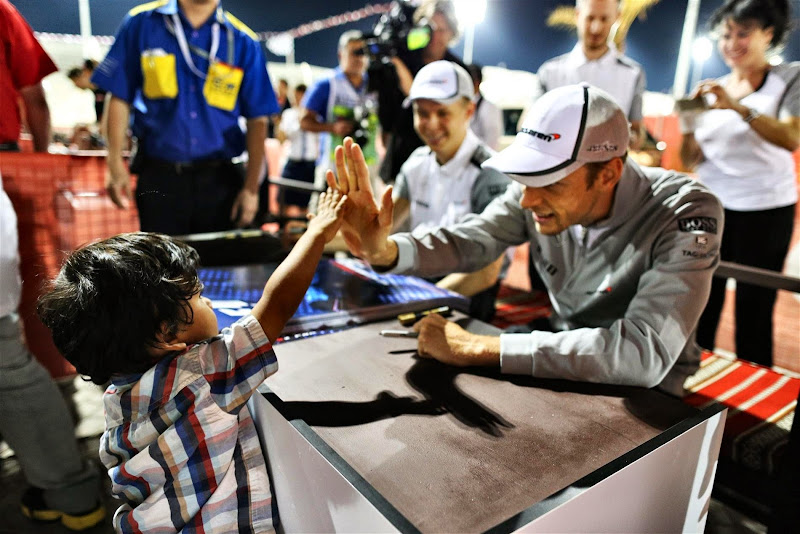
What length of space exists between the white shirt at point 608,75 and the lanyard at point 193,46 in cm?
145

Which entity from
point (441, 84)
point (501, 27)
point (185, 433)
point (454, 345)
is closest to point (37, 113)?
point (441, 84)

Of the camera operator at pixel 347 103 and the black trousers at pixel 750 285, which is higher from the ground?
the camera operator at pixel 347 103

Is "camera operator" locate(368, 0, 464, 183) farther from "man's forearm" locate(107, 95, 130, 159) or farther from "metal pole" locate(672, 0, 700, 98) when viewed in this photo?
"metal pole" locate(672, 0, 700, 98)

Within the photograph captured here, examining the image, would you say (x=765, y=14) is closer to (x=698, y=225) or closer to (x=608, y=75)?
(x=608, y=75)

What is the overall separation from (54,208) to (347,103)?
1.90 meters

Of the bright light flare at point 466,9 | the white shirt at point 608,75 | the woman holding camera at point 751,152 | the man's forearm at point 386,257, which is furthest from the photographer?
the bright light flare at point 466,9

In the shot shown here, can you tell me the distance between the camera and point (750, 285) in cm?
222

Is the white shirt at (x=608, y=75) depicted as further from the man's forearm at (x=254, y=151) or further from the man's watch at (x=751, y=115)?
the man's forearm at (x=254, y=151)

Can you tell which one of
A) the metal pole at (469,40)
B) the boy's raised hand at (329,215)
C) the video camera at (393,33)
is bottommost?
the boy's raised hand at (329,215)

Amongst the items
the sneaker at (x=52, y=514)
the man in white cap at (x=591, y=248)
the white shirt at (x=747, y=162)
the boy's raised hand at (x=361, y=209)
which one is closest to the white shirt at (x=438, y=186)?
the man in white cap at (x=591, y=248)

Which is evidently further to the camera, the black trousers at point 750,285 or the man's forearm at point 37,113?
the black trousers at point 750,285

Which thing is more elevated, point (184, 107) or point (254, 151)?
point (184, 107)

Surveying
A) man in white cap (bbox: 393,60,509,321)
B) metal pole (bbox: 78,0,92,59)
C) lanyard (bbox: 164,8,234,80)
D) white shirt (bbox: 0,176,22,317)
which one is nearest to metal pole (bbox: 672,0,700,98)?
man in white cap (bbox: 393,60,509,321)

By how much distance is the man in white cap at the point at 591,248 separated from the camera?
1024mm
